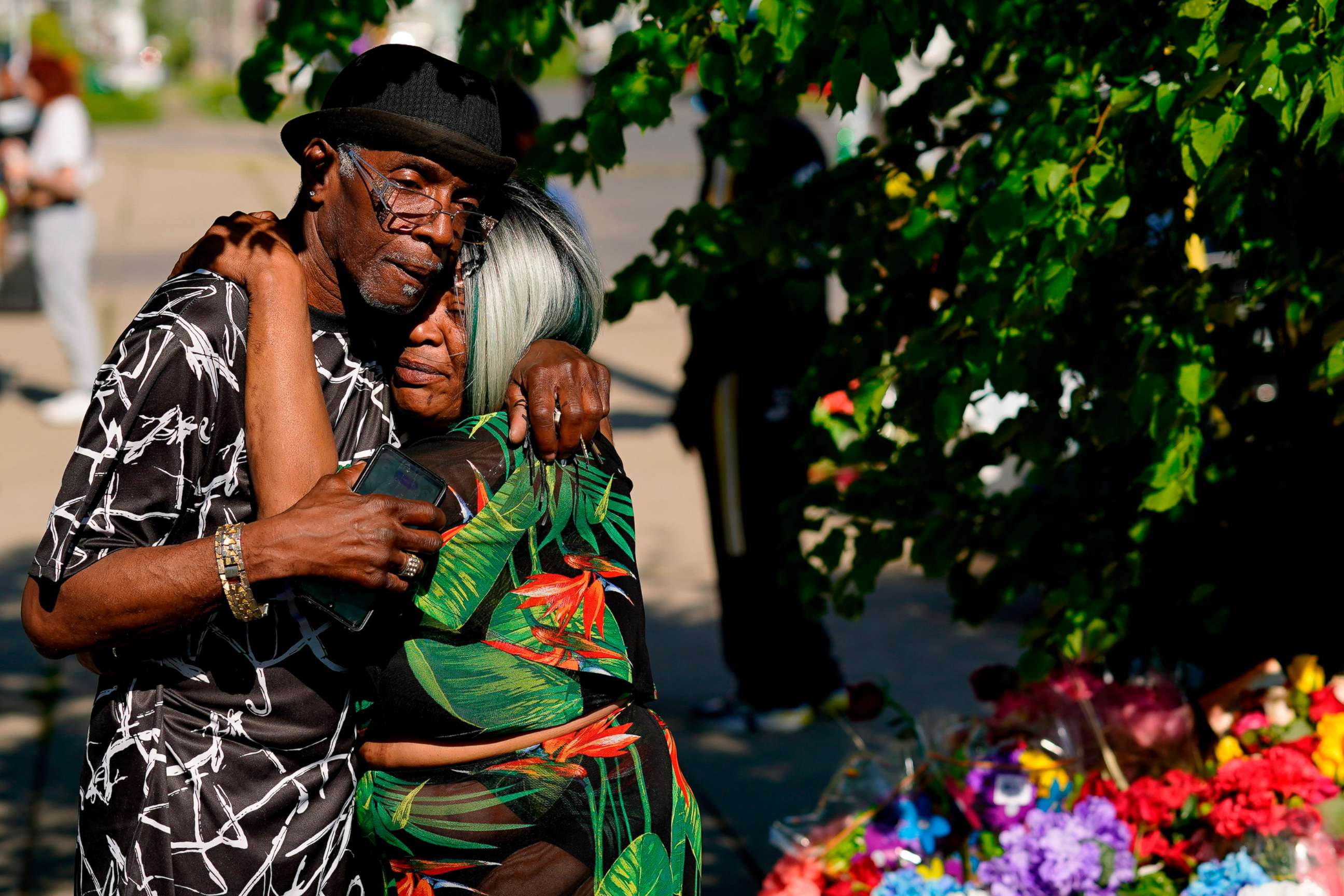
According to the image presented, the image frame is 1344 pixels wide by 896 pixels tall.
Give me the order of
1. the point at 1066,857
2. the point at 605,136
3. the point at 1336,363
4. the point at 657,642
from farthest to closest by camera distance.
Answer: the point at 657,642 < the point at 1066,857 < the point at 605,136 < the point at 1336,363

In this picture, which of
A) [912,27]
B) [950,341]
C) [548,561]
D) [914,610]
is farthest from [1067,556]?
[914,610]

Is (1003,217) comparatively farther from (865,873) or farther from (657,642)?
(657,642)

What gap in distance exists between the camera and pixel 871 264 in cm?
300

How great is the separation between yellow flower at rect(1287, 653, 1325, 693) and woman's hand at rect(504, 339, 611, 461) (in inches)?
68.4

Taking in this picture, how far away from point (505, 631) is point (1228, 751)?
171 centimetres

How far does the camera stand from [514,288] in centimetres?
212

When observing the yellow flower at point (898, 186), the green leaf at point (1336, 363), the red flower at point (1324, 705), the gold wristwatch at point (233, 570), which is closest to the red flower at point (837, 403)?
the yellow flower at point (898, 186)

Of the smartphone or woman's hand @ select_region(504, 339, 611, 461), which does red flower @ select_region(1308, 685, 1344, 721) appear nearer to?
woman's hand @ select_region(504, 339, 611, 461)

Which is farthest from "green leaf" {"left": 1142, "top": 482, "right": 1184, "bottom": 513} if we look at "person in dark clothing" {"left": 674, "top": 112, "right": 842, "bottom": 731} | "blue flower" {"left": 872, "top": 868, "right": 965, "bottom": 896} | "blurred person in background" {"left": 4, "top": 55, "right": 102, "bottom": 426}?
"blurred person in background" {"left": 4, "top": 55, "right": 102, "bottom": 426}

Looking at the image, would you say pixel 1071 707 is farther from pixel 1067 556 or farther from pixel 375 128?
pixel 375 128

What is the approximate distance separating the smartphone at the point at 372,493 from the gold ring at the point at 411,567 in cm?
4

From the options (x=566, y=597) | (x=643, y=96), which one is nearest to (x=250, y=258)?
(x=566, y=597)

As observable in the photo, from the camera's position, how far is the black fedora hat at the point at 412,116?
81.0 inches

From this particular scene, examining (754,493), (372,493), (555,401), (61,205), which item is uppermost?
(61,205)
